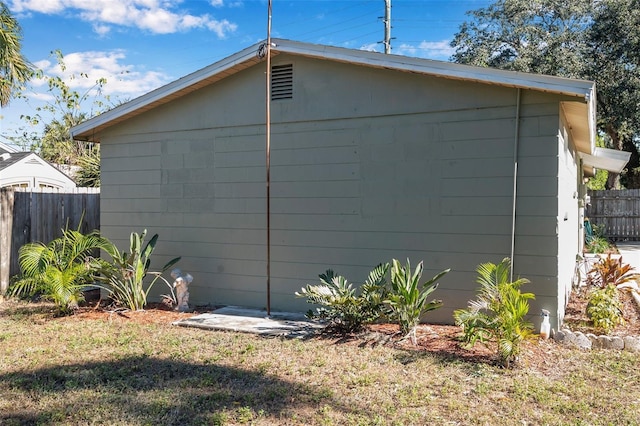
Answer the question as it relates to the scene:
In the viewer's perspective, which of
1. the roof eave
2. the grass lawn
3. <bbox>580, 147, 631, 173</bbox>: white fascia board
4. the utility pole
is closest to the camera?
the grass lawn

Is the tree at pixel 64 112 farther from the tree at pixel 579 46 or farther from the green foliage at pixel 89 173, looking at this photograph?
the tree at pixel 579 46

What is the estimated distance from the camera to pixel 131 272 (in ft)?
23.0

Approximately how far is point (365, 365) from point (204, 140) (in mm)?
4312

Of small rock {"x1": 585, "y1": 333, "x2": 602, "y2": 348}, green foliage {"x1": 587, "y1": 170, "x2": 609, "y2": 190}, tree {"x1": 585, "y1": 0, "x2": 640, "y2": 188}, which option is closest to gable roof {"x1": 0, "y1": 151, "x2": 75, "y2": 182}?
small rock {"x1": 585, "y1": 333, "x2": 602, "y2": 348}

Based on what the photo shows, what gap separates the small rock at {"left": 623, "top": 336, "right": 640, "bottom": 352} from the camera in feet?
16.8

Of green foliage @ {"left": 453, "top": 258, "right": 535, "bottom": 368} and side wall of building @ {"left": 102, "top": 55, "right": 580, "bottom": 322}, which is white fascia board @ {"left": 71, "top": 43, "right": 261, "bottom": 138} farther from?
green foliage @ {"left": 453, "top": 258, "right": 535, "bottom": 368}

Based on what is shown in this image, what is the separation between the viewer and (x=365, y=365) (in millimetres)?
4711

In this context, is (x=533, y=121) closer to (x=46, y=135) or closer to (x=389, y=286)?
(x=389, y=286)

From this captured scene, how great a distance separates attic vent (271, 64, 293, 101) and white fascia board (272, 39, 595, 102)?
32cm

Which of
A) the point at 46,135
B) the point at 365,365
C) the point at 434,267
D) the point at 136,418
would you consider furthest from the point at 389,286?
the point at 46,135

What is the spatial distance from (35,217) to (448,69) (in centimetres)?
733

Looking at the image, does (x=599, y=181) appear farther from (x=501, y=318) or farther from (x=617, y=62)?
(x=501, y=318)

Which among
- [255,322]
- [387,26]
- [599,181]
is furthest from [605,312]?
[599,181]

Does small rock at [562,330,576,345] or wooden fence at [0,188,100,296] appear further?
wooden fence at [0,188,100,296]
